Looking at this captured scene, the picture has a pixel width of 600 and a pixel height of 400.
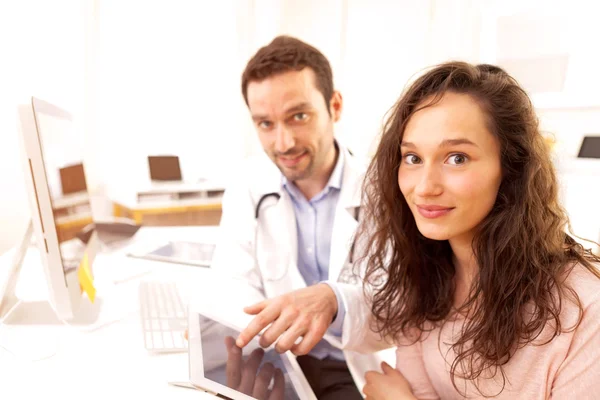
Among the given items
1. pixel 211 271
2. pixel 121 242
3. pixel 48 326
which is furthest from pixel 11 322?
pixel 121 242

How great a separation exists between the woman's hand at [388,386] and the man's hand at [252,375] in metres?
0.23

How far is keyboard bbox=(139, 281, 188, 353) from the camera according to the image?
35.5 inches

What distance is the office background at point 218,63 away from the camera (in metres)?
2.60

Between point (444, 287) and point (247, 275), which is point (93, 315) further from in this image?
point (444, 287)

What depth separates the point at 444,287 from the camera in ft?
2.86

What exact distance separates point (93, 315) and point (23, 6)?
2.22 m

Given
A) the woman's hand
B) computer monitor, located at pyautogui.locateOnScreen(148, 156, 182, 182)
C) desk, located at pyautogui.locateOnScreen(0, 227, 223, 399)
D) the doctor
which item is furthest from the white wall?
the woman's hand

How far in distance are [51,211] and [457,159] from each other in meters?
0.70

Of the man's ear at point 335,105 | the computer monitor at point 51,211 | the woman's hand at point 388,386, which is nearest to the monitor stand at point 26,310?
the computer monitor at point 51,211

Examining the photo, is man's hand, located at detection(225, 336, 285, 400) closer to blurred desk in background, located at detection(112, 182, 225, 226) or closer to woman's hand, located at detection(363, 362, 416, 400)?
woman's hand, located at detection(363, 362, 416, 400)

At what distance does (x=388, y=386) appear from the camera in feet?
2.79

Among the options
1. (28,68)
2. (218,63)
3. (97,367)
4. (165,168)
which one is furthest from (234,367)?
(218,63)

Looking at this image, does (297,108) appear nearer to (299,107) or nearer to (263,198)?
(299,107)

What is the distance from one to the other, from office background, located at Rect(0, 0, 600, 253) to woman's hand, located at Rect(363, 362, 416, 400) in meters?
2.22
